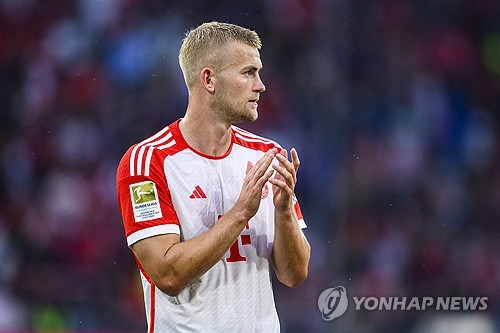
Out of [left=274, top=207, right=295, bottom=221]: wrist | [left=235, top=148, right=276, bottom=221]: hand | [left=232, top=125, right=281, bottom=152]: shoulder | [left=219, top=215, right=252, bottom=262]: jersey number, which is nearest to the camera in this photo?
[left=235, top=148, right=276, bottom=221]: hand

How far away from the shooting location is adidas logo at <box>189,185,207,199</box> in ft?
10.2

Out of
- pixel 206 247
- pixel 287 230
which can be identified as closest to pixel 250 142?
pixel 287 230

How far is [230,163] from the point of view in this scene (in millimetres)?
3230

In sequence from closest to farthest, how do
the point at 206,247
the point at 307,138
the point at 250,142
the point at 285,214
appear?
the point at 206,247, the point at 285,214, the point at 250,142, the point at 307,138

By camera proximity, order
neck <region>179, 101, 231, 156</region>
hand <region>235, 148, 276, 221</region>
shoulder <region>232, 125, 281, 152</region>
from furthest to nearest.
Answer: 1. shoulder <region>232, 125, 281, 152</region>
2. neck <region>179, 101, 231, 156</region>
3. hand <region>235, 148, 276, 221</region>

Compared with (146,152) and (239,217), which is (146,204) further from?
(239,217)

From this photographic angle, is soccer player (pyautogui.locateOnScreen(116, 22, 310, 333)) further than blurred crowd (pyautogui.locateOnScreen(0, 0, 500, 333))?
No

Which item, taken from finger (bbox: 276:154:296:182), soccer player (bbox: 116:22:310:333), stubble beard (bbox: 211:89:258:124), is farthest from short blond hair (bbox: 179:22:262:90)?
finger (bbox: 276:154:296:182)

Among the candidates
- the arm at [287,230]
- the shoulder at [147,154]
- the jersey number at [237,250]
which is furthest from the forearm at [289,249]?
the shoulder at [147,154]

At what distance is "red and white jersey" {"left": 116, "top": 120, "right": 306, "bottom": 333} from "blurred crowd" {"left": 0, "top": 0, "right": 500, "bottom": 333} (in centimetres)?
241

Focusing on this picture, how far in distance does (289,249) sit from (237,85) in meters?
0.66

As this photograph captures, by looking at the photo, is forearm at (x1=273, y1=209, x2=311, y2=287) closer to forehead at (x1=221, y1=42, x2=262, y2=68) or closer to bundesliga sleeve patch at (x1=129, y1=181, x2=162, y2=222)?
bundesliga sleeve patch at (x1=129, y1=181, x2=162, y2=222)

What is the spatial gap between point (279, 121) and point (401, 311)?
5.71 feet

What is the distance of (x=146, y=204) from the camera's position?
3.03m
